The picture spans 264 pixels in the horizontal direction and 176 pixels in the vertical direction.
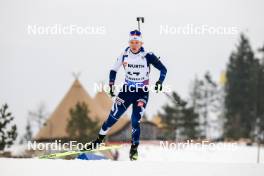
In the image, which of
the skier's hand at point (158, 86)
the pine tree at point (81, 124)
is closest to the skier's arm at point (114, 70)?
the skier's hand at point (158, 86)

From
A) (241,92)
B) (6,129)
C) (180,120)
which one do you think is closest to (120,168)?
(6,129)

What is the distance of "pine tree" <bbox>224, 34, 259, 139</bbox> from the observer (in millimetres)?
32062

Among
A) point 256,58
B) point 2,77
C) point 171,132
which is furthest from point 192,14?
point 256,58

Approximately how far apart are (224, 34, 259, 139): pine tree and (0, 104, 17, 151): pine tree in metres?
18.2

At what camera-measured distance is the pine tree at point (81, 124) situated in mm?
22706

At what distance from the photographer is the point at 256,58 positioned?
113ft

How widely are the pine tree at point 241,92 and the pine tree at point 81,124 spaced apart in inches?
418

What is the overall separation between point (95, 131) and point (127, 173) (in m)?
16.4

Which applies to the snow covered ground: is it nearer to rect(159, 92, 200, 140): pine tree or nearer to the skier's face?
the skier's face

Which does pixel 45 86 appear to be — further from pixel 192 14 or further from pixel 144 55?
pixel 144 55

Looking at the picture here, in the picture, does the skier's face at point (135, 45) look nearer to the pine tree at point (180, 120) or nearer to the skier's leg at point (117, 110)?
the skier's leg at point (117, 110)

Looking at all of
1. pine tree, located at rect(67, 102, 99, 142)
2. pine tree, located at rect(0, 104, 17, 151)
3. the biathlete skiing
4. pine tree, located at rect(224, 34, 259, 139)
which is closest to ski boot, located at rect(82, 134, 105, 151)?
the biathlete skiing

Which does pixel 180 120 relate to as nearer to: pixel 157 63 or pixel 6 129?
pixel 6 129

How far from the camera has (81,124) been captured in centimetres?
2384
